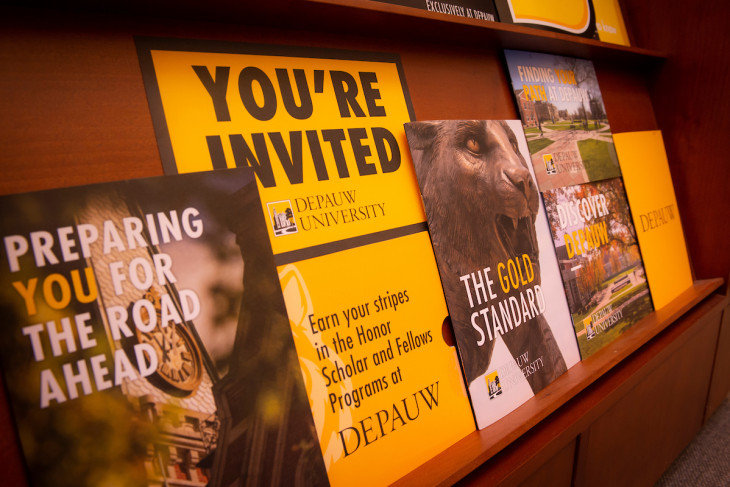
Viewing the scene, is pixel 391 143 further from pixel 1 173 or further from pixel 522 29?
pixel 1 173

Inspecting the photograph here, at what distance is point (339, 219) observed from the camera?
0.97m

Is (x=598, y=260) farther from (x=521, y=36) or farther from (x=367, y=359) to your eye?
(x=367, y=359)

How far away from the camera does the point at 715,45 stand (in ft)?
6.16

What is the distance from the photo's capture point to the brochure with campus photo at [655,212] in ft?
5.81

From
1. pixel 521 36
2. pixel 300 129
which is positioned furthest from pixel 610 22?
pixel 300 129

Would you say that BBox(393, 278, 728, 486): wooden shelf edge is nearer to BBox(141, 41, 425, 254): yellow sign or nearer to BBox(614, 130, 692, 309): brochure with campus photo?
BBox(614, 130, 692, 309): brochure with campus photo

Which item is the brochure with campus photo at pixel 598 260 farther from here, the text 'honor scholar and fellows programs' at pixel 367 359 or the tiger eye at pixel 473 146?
the text 'honor scholar and fellows programs' at pixel 367 359

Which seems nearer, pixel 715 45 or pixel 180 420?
pixel 180 420

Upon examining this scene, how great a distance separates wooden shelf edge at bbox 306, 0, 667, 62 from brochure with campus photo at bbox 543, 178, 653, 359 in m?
0.47

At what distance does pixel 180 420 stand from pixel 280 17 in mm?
782

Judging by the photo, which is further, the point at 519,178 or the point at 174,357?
the point at 519,178

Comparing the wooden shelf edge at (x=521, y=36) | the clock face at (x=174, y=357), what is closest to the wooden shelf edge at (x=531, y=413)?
the clock face at (x=174, y=357)

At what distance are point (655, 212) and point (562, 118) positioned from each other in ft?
2.30

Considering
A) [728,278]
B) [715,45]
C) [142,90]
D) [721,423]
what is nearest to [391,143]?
[142,90]
